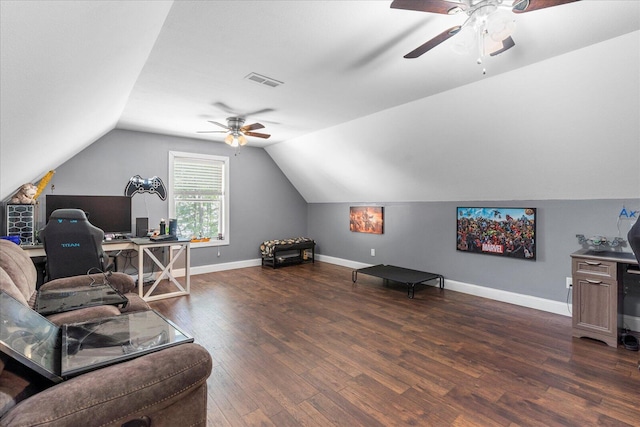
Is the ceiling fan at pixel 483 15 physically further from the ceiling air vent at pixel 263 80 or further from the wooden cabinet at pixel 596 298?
the wooden cabinet at pixel 596 298

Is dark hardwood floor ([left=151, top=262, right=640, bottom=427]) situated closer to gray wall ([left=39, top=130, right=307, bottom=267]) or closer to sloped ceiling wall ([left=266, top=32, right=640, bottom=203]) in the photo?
sloped ceiling wall ([left=266, top=32, right=640, bottom=203])

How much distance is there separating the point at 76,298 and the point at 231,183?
4.00 m

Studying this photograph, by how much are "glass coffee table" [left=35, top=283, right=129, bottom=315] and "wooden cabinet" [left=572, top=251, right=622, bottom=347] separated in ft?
13.5

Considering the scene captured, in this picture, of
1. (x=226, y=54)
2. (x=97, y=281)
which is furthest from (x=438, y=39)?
(x=97, y=281)

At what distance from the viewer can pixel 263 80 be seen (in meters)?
3.05

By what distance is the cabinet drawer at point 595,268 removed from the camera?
2.89 m

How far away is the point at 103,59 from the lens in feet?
6.24

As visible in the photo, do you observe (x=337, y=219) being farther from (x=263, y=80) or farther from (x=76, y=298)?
(x=76, y=298)

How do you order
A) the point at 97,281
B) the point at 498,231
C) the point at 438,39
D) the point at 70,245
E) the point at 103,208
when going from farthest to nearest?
1. the point at 103,208
2. the point at 498,231
3. the point at 70,245
4. the point at 97,281
5. the point at 438,39

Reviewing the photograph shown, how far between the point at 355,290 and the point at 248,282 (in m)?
1.82

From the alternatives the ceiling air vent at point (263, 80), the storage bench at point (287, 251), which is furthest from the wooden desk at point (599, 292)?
the storage bench at point (287, 251)

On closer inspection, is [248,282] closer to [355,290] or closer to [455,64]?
[355,290]

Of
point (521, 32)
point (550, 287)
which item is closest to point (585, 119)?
point (521, 32)

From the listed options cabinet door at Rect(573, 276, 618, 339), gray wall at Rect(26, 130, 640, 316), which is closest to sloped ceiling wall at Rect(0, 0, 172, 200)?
gray wall at Rect(26, 130, 640, 316)
